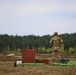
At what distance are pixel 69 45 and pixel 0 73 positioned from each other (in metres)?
99.0

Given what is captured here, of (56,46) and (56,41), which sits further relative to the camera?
(56,46)

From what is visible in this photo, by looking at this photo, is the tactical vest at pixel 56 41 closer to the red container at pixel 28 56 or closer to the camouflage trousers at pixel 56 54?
the camouflage trousers at pixel 56 54

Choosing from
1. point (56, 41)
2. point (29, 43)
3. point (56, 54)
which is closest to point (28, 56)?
point (56, 54)

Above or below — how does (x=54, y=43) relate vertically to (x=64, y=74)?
above

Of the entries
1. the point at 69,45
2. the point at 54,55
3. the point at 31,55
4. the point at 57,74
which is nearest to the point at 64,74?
the point at 57,74

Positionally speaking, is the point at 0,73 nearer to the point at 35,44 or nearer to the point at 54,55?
the point at 54,55

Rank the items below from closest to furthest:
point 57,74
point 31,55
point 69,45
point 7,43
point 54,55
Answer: point 57,74, point 31,55, point 54,55, point 69,45, point 7,43

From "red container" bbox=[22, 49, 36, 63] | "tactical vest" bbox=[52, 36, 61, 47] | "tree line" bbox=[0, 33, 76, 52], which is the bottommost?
"red container" bbox=[22, 49, 36, 63]

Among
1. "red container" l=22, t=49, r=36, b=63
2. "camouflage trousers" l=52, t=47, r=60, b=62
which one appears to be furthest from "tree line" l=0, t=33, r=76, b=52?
"red container" l=22, t=49, r=36, b=63

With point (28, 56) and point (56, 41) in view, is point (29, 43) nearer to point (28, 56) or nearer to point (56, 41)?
point (56, 41)

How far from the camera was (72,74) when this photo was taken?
600 inches

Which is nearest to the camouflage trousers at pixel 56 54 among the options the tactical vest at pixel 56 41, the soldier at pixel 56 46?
the soldier at pixel 56 46

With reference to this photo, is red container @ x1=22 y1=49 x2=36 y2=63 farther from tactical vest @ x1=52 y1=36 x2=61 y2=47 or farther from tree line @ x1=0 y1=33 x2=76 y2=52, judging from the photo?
tree line @ x1=0 y1=33 x2=76 y2=52

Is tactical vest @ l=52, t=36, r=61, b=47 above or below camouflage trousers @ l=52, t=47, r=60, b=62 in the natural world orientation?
above
